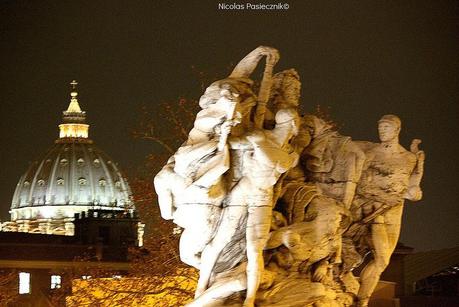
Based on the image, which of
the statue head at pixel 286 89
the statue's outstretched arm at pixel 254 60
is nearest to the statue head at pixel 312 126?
the statue head at pixel 286 89

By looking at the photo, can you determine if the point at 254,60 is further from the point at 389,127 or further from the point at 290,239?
the point at 389,127

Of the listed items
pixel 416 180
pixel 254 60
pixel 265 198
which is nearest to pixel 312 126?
pixel 254 60

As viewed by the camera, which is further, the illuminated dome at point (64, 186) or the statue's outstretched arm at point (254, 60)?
the illuminated dome at point (64, 186)

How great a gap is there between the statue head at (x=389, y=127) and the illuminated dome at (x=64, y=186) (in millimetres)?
126560

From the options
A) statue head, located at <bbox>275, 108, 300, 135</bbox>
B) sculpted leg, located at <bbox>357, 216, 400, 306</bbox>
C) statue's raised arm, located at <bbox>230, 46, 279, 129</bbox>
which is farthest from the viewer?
sculpted leg, located at <bbox>357, 216, 400, 306</bbox>

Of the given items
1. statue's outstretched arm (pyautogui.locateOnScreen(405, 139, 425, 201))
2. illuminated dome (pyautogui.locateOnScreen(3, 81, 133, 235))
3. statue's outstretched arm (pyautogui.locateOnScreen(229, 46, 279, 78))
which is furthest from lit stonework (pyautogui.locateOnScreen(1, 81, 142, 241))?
statue's outstretched arm (pyautogui.locateOnScreen(229, 46, 279, 78))

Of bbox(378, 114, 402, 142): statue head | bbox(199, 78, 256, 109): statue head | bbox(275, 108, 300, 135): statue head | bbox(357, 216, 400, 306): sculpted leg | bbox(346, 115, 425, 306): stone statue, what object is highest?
bbox(199, 78, 256, 109): statue head

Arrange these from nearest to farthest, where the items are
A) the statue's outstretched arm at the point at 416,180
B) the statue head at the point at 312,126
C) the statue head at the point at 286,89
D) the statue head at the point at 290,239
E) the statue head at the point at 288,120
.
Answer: the statue head at the point at 288,120
the statue head at the point at 290,239
the statue head at the point at 286,89
the statue head at the point at 312,126
the statue's outstretched arm at the point at 416,180

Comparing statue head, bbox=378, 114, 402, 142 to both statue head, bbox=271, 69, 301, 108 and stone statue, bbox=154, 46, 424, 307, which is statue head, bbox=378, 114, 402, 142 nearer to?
stone statue, bbox=154, 46, 424, 307

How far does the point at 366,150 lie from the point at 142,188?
1911cm

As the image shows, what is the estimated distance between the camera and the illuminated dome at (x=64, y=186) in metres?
147

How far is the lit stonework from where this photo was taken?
5782 inches

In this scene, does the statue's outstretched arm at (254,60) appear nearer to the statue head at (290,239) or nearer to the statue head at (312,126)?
the statue head at (312,126)

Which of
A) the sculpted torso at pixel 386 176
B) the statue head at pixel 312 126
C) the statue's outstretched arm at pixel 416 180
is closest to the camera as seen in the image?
the statue head at pixel 312 126
